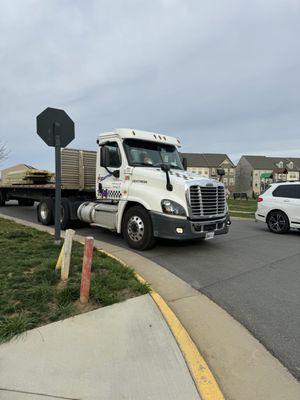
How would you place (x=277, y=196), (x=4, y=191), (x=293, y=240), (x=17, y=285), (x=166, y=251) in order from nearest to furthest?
(x=17, y=285) < (x=166, y=251) < (x=293, y=240) < (x=277, y=196) < (x=4, y=191)

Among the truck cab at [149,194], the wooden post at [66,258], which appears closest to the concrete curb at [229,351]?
the wooden post at [66,258]

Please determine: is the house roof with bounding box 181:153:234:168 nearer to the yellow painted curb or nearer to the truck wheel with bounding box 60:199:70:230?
the truck wheel with bounding box 60:199:70:230

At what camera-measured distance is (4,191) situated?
18.0 metres

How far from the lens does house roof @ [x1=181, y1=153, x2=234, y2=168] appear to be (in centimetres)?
10169

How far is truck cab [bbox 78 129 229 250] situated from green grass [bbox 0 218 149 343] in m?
1.44

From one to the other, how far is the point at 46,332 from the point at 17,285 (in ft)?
4.53

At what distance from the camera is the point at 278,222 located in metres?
11.8

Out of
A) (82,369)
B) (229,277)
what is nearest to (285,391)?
(82,369)

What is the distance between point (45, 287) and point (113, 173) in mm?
4594

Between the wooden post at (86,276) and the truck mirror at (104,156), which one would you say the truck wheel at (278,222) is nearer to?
the truck mirror at (104,156)

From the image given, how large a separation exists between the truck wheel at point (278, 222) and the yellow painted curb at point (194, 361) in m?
8.34

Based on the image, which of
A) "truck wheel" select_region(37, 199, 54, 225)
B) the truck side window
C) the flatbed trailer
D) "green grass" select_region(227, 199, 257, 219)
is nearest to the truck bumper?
the truck side window

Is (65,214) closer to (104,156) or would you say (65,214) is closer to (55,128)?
(104,156)

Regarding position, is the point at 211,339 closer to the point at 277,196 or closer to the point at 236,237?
the point at 236,237
